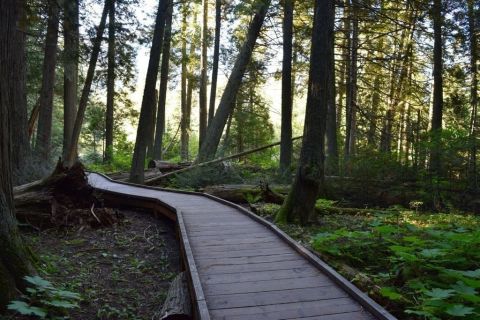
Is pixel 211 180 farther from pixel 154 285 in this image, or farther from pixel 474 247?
pixel 474 247

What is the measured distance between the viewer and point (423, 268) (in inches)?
180

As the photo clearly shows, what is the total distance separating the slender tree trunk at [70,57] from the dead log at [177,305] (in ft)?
29.6

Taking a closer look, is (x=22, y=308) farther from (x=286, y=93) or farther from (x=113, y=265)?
(x=286, y=93)

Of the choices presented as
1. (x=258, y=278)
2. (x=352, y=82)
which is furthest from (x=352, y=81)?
(x=258, y=278)

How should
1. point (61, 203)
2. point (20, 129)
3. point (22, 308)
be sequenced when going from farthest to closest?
point (20, 129) < point (61, 203) < point (22, 308)

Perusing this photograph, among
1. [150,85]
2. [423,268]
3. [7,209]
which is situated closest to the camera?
[7,209]

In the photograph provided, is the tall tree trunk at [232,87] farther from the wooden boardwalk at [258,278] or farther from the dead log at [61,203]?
the wooden boardwalk at [258,278]

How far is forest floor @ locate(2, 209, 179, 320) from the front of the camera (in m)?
4.64

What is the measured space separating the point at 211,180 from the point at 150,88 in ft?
13.0

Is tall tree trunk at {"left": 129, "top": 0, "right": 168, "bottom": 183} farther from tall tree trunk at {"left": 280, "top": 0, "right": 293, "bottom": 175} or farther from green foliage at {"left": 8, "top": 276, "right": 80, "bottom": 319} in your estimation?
green foliage at {"left": 8, "top": 276, "right": 80, "bottom": 319}

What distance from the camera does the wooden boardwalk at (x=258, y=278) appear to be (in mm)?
3625

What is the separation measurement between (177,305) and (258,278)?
974 mm

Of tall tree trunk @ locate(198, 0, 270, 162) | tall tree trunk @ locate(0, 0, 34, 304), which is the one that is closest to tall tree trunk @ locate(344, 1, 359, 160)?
tall tree trunk @ locate(198, 0, 270, 162)

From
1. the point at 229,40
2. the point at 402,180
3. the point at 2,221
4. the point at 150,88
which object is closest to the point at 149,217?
the point at 150,88
